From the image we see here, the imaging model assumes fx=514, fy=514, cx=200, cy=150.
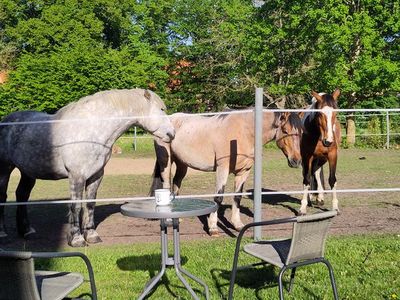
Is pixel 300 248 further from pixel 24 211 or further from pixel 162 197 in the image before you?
pixel 24 211

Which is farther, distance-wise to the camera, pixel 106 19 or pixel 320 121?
pixel 106 19

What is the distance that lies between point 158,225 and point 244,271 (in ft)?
9.55

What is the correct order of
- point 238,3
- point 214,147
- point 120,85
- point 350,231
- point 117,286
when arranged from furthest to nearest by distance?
point 238,3 → point 120,85 → point 214,147 → point 350,231 → point 117,286

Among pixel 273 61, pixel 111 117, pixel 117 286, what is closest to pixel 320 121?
pixel 111 117

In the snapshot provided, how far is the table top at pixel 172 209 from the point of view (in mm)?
3617

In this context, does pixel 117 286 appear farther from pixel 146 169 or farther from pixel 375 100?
pixel 375 100

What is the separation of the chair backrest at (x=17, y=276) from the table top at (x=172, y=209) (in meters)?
1.16

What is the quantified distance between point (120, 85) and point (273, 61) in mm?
9920

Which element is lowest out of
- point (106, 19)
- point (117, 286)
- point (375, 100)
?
point (117, 286)

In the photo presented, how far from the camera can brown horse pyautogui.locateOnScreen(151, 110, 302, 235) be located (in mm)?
7031

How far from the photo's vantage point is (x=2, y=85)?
30250mm

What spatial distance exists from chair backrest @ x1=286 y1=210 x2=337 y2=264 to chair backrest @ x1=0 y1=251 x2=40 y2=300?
165 centimetres

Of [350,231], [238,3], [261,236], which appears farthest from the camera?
[238,3]

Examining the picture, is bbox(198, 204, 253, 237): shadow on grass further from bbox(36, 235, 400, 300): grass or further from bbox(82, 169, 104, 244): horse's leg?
bbox(82, 169, 104, 244): horse's leg
